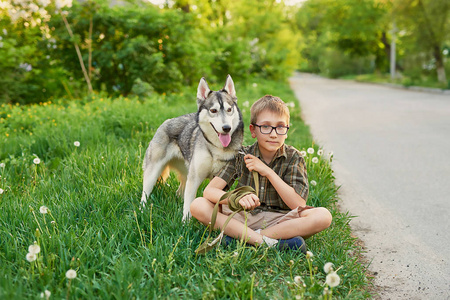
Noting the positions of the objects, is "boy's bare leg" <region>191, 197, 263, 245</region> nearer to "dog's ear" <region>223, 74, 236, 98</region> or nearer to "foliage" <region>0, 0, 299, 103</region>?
"dog's ear" <region>223, 74, 236, 98</region>

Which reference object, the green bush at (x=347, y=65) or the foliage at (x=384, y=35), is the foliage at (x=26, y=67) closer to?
the foliage at (x=384, y=35)

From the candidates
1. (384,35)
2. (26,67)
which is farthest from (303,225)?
(384,35)

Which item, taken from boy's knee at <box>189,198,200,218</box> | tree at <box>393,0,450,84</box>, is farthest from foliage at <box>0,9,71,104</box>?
tree at <box>393,0,450,84</box>

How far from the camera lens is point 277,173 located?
3.17 metres

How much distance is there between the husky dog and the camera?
3283mm

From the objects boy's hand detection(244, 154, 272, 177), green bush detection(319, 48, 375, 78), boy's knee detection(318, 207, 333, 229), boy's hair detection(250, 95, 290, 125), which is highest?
boy's hair detection(250, 95, 290, 125)

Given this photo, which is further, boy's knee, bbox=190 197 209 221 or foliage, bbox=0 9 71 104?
foliage, bbox=0 9 71 104

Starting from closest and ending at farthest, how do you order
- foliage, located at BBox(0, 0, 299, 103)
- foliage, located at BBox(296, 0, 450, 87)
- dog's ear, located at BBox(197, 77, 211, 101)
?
dog's ear, located at BBox(197, 77, 211, 101), foliage, located at BBox(0, 0, 299, 103), foliage, located at BBox(296, 0, 450, 87)

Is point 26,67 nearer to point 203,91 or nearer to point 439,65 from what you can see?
point 203,91

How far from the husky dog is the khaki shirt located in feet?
0.61

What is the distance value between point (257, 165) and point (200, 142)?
736mm

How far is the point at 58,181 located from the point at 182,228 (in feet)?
6.37

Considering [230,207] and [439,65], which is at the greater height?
[230,207]

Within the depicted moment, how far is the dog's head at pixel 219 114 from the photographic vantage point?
10.5 ft
